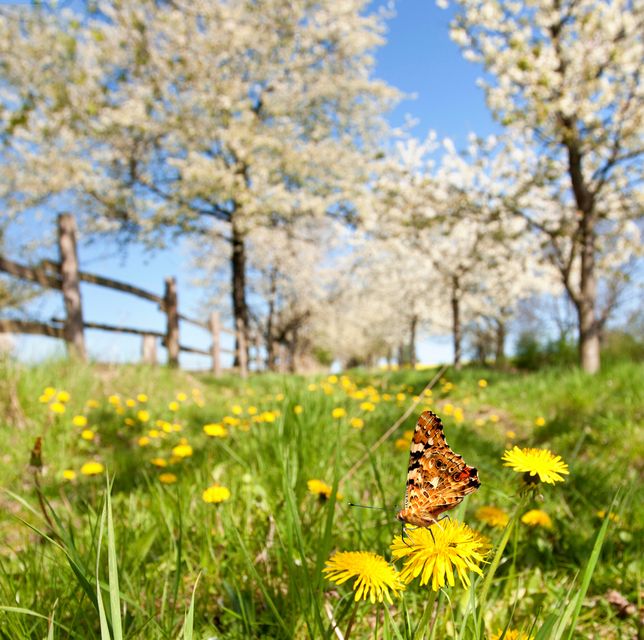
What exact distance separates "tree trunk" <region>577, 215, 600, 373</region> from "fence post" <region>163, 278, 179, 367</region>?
25.0ft

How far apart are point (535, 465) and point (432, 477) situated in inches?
6.4

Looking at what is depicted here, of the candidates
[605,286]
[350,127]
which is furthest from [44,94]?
[605,286]

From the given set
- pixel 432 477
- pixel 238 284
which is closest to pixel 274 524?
pixel 432 477

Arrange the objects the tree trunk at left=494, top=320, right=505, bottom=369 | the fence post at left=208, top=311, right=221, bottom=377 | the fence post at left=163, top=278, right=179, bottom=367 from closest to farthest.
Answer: the fence post at left=163, top=278, right=179, bottom=367 → the fence post at left=208, top=311, right=221, bottom=377 → the tree trunk at left=494, top=320, right=505, bottom=369

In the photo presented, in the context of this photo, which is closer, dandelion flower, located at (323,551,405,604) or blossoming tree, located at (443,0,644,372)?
dandelion flower, located at (323,551,405,604)

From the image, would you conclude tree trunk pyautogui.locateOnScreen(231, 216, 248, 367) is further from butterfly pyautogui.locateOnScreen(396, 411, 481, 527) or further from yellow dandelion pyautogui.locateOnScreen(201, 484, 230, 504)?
butterfly pyautogui.locateOnScreen(396, 411, 481, 527)

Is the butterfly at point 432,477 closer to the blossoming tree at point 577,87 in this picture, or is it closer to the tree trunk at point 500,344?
the blossoming tree at point 577,87

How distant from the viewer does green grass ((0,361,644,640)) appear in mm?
984

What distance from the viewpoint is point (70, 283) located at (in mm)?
6988

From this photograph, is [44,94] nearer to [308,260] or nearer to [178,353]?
[178,353]

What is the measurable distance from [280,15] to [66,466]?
1324cm

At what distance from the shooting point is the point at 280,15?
12953mm

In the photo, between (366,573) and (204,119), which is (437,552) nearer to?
(366,573)

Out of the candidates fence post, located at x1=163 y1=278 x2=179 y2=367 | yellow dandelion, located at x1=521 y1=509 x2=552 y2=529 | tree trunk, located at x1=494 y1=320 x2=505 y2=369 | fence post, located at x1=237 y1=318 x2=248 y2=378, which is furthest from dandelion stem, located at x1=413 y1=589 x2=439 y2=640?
tree trunk, located at x1=494 y1=320 x2=505 y2=369
